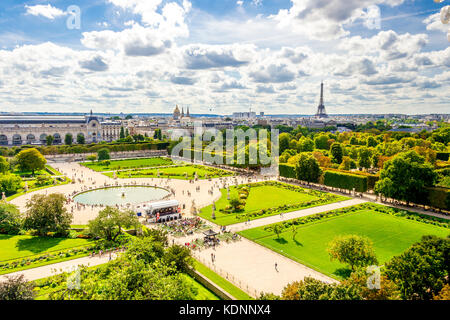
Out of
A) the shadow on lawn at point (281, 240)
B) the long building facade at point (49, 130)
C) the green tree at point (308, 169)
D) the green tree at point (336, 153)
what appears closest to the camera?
the shadow on lawn at point (281, 240)

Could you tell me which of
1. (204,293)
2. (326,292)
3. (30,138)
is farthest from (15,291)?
(30,138)

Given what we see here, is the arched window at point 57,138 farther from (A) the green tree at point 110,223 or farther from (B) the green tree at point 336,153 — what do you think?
(A) the green tree at point 110,223

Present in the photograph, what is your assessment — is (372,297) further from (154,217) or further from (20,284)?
(154,217)

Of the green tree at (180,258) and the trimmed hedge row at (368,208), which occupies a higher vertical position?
the green tree at (180,258)

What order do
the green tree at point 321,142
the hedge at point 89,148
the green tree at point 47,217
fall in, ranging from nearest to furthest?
the green tree at point 47,217 < the hedge at point 89,148 < the green tree at point 321,142

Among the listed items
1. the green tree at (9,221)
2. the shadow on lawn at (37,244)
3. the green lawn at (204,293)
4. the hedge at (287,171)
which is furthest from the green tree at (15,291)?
the hedge at (287,171)

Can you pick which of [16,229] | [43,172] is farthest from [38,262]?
[43,172]
